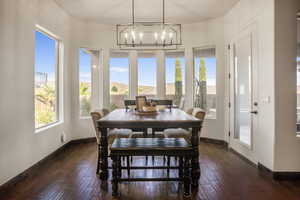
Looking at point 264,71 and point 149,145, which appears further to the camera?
point 264,71

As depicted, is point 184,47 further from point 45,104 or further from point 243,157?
point 45,104

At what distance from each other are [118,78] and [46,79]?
2057mm

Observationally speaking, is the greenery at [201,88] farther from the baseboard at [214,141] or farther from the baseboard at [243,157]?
the baseboard at [243,157]

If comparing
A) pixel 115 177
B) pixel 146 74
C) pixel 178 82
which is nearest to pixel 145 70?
pixel 146 74

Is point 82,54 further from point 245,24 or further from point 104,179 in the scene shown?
point 245,24

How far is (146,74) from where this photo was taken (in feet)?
18.9

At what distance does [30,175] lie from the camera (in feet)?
10.2

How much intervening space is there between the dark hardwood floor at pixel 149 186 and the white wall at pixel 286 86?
376 mm

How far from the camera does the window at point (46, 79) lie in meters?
3.62

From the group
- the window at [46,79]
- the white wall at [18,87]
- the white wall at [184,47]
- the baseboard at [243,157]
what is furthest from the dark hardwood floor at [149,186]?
the white wall at [184,47]

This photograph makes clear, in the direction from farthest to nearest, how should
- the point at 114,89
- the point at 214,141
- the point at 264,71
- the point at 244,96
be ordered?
1. the point at 114,89
2. the point at 214,141
3. the point at 244,96
4. the point at 264,71

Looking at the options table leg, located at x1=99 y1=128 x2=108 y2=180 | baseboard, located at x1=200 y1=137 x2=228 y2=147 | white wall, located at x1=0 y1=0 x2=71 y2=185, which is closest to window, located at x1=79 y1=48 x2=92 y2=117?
white wall, located at x1=0 y1=0 x2=71 y2=185

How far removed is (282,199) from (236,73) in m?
2.59

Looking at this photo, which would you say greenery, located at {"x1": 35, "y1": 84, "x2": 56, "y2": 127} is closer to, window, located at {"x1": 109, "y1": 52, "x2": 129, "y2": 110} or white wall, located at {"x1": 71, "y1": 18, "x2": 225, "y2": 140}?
white wall, located at {"x1": 71, "y1": 18, "x2": 225, "y2": 140}
